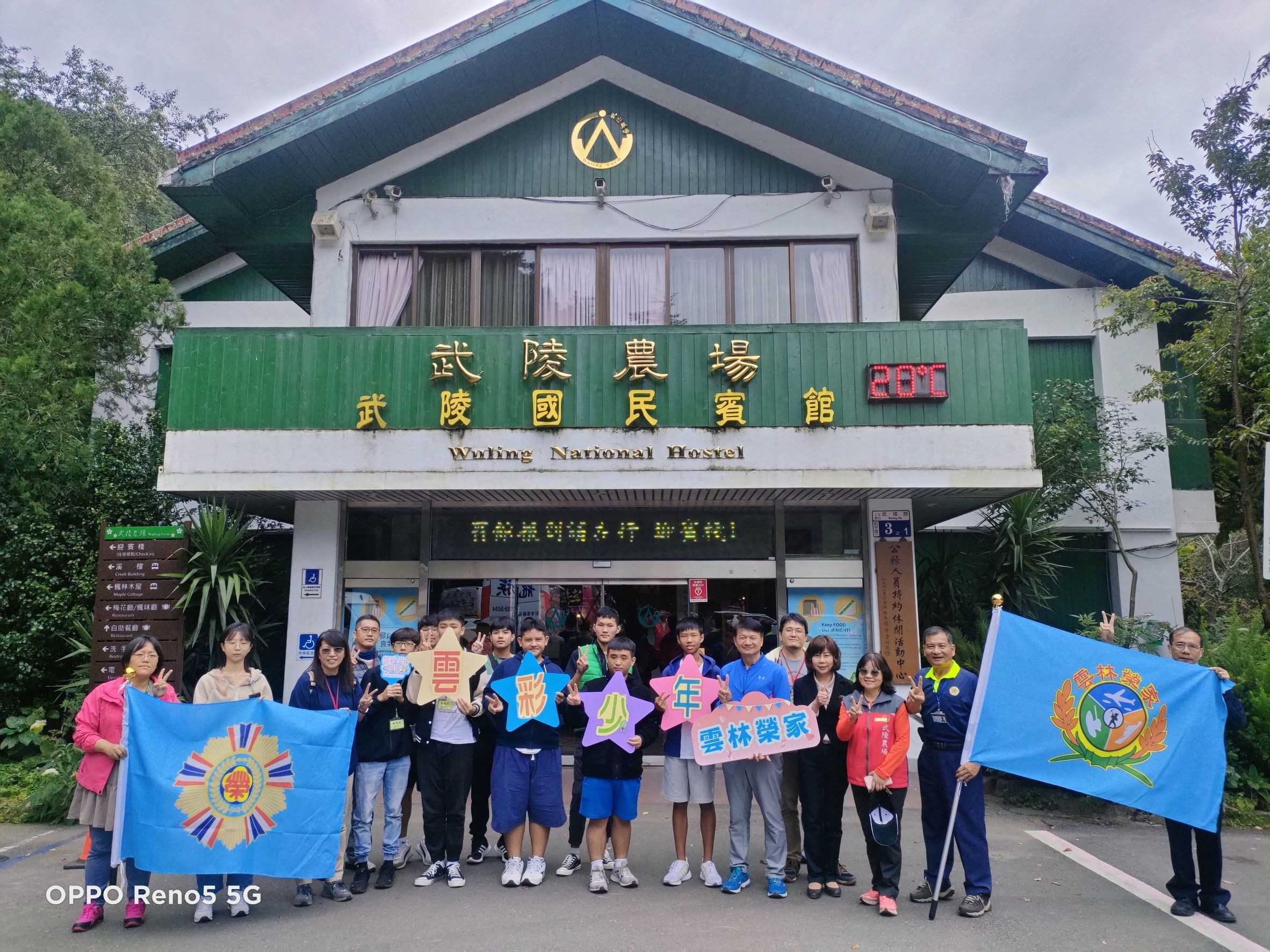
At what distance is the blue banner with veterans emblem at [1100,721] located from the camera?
516cm

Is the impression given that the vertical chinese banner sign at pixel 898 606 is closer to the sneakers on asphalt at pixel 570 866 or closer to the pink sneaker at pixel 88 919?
the sneakers on asphalt at pixel 570 866

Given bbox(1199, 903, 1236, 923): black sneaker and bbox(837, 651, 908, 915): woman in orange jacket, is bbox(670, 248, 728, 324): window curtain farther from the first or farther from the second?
bbox(1199, 903, 1236, 923): black sneaker

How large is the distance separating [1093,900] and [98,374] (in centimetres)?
1197

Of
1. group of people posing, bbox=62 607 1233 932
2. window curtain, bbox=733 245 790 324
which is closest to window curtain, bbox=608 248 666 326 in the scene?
window curtain, bbox=733 245 790 324

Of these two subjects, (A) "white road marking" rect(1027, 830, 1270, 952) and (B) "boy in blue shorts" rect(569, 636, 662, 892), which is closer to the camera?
(A) "white road marking" rect(1027, 830, 1270, 952)

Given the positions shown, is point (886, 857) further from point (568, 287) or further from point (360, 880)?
point (568, 287)

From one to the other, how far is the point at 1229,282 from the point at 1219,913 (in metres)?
7.53

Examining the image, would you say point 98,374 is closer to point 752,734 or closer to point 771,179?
point 771,179

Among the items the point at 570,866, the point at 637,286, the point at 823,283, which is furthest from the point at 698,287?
the point at 570,866

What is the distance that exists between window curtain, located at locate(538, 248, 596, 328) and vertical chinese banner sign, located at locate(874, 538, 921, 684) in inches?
158

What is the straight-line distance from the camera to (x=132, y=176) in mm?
20906

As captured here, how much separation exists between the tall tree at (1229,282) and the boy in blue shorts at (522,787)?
805 cm

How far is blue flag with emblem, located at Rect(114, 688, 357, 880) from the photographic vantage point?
493 cm

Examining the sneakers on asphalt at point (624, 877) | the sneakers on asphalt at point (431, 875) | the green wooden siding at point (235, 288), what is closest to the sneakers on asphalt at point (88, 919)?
the sneakers on asphalt at point (431, 875)
